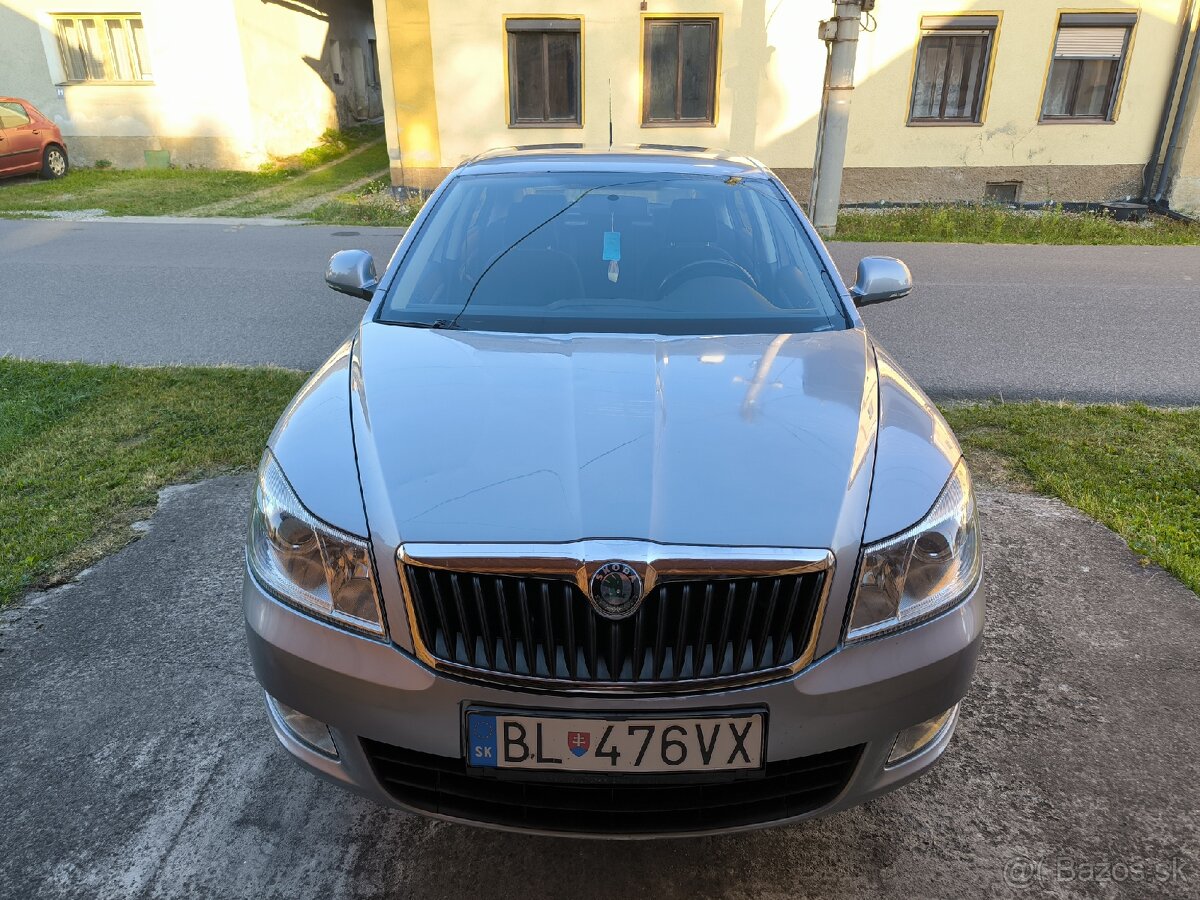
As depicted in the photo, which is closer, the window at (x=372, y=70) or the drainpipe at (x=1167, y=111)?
the drainpipe at (x=1167, y=111)

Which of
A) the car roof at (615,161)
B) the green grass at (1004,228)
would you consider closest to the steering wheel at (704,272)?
the car roof at (615,161)

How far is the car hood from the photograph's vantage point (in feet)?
5.67

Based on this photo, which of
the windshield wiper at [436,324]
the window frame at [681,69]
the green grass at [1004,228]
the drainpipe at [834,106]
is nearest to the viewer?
the windshield wiper at [436,324]

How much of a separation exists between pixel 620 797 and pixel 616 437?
775 millimetres

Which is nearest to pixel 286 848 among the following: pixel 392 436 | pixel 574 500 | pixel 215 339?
pixel 392 436

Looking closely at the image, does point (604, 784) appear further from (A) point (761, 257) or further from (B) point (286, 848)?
(A) point (761, 257)

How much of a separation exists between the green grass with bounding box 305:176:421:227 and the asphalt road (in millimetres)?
1427

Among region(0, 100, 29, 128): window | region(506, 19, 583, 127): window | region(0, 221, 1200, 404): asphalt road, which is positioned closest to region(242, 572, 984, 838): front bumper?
region(0, 221, 1200, 404): asphalt road

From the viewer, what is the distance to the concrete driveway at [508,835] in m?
2.03

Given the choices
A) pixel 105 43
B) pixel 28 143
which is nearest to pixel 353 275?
pixel 28 143

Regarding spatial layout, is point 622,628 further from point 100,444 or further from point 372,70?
point 372,70

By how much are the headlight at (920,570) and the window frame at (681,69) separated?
13.4 meters

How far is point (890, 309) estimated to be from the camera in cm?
750

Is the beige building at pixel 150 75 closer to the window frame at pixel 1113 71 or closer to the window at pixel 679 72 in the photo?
the window at pixel 679 72
